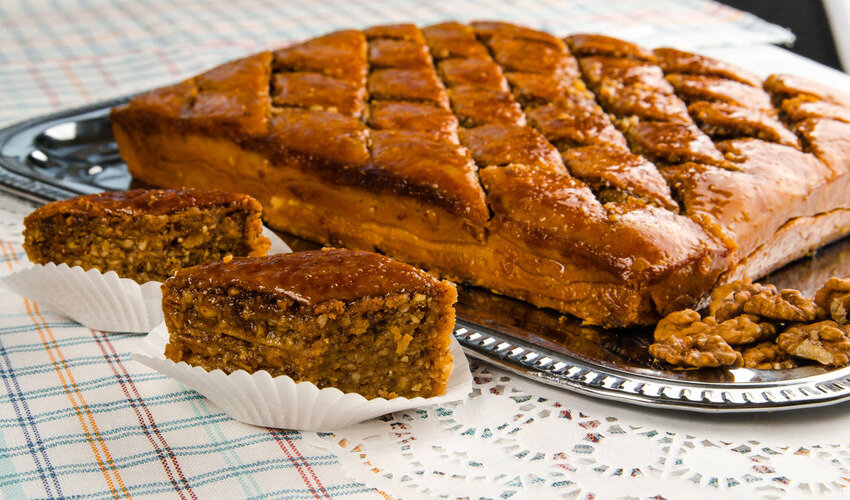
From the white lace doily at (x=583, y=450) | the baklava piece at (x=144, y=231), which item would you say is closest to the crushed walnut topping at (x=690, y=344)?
the white lace doily at (x=583, y=450)

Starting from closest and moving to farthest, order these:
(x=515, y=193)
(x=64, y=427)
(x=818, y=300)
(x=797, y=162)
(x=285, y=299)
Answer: (x=285, y=299) < (x=64, y=427) < (x=818, y=300) < (x=515, y=193) < (x=797, y=162)

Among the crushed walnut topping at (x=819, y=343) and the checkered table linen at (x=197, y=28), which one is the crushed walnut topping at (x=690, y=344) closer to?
the crushed walnut topping at (x=819, y=343)

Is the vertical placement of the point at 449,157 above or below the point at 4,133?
above

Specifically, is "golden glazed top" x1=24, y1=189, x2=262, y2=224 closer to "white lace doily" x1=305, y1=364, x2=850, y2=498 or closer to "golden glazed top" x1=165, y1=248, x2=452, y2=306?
"golden glazed top" x1=165, y1=248, x2=452, y2=306

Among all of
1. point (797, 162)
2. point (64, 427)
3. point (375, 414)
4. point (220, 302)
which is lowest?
point (64, 427)

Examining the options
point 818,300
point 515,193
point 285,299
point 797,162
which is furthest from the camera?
point 797,162

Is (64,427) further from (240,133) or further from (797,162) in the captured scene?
(797,162)

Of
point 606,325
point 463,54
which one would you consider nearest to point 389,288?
point 606,325
